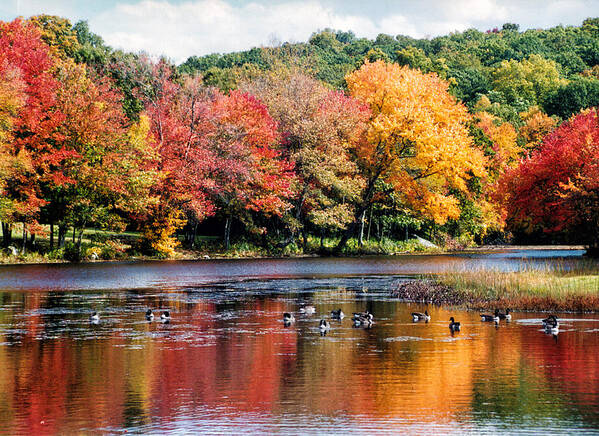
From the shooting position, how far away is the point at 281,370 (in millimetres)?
21531

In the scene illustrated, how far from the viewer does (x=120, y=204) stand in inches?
2660

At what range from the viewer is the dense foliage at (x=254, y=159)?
6106cm

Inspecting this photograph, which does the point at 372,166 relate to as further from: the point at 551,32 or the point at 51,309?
the point at 551,32

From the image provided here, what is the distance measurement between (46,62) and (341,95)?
2875 centimetres

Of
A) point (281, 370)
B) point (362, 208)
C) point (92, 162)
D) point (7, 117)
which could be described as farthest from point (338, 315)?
point (362, 208)

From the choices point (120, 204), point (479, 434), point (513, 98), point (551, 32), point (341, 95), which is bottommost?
point (479, 434)

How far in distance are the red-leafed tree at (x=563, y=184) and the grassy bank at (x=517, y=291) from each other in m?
12.5

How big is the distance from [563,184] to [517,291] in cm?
2038

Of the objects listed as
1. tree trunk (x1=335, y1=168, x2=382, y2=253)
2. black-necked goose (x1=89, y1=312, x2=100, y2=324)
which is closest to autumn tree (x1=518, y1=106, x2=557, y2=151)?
tree trunk (x1=335, y1=168, x2=382, y2=253)

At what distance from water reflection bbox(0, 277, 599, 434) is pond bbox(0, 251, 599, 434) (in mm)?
47

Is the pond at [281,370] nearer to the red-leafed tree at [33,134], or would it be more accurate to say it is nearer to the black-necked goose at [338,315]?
the black-necked goose at [338,315]

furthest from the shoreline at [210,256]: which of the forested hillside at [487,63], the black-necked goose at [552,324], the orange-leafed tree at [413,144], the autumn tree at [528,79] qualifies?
the autumn tree at [528,79]

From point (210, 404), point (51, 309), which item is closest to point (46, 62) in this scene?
point (51, 309)

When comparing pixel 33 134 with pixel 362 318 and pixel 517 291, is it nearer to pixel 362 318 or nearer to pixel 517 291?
pixel 362 318
